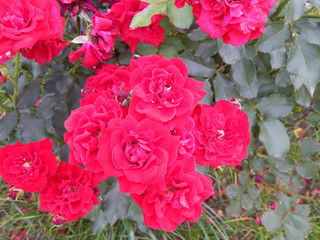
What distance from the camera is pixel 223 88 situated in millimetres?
1072

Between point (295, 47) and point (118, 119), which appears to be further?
point (295, 47)

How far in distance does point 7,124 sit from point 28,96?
0.14 metres

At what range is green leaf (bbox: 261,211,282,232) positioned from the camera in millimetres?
1286

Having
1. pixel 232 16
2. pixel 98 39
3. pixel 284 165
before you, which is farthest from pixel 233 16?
pixel 284 165

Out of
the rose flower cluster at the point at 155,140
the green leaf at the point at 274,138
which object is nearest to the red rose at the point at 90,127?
the rose flower cluster at the point at 155,140

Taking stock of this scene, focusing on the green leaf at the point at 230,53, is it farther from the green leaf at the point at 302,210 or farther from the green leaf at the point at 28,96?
the green leaf at the point at 302,210

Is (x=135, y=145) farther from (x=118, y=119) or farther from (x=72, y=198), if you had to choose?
(x=72, y=198)

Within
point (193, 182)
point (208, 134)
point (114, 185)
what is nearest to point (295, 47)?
point (208, 134)

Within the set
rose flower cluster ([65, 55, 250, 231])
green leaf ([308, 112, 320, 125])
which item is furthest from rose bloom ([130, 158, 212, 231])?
green leaf ([308, 112, 320, 125])

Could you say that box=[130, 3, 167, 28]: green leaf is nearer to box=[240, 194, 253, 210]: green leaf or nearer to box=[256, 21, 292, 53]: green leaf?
box=[256, 21, 292, 53]: green leaf

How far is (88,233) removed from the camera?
1.69 metres

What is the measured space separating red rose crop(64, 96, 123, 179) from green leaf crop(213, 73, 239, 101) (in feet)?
1.77

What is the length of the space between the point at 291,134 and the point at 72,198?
1613 millimetres

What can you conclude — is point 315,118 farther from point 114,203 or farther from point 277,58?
point 114,203
